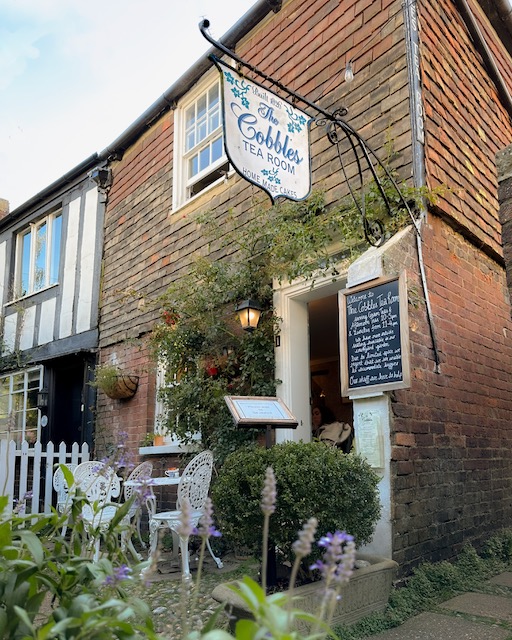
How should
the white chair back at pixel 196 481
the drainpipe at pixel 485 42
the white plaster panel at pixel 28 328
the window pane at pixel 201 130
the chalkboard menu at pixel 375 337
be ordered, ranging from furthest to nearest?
1. the white plaster panel at pixel 28 328
2. the window pane at pixel 201 130
3. the drainpipe at pixel 485 42
4. the white chair back at pixel 196 481
5. the chalkboard menu at pixel 375 337

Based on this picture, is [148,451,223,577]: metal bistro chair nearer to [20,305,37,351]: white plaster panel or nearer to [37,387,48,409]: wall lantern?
[37,387,48,409]: wall lantern

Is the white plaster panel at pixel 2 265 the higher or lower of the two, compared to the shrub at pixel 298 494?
higher

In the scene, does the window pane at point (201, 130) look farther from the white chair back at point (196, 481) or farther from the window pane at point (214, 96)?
the white chair back at point (196, 481)

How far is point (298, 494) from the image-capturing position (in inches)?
124

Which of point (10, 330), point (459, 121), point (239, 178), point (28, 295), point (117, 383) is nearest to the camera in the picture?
point (459, 121)

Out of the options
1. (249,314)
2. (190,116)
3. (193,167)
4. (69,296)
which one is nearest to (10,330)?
(69,296)

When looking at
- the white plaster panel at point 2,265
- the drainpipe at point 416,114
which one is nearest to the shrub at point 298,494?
the drainpipe at point 416,114

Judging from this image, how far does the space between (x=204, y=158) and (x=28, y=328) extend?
17.3ft

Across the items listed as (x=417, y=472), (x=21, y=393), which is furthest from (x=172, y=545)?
(x=21, y=393)

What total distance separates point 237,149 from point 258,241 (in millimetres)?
2102

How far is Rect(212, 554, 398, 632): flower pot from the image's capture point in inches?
112

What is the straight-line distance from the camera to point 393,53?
205 inches

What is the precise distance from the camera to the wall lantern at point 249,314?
5.57 meters

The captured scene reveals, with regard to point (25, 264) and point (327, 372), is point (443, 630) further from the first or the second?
point (25, 264)
